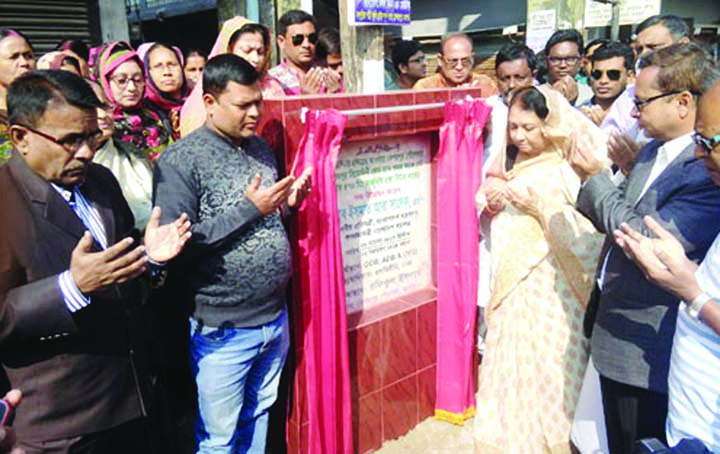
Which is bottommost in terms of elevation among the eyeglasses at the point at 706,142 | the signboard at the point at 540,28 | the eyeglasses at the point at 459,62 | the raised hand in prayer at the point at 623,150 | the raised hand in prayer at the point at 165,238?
the raised hand in prayer at the point at 165,238

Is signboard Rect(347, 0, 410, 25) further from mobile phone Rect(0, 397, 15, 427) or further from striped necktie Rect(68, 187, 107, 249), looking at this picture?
mobile phone Rect(0, 397, 15, 427)

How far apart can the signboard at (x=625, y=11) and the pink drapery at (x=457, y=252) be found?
7.37 metres

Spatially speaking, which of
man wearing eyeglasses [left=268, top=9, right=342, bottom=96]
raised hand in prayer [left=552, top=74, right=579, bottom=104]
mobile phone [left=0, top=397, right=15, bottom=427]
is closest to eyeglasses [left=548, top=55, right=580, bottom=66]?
raised hand in prayer [left=552, top=74, right=579, bottom=104]

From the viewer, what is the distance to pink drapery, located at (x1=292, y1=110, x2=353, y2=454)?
2.68 m

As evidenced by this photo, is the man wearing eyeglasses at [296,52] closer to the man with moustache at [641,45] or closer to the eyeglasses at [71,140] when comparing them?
the man with moustache at [641,45]

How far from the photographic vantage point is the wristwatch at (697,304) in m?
1.66

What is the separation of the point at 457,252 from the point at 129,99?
1993mm

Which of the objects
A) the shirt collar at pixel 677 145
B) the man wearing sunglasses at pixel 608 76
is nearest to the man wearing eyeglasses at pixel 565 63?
the man wearing sunglasses at pixel 608 76

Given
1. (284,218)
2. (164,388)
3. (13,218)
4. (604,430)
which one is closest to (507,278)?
(604,430)

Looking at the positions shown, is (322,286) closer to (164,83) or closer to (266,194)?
(266,194)

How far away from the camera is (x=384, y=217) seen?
3.25m

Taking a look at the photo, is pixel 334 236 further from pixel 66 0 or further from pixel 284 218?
pixel 66 0

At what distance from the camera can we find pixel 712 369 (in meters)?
1.67

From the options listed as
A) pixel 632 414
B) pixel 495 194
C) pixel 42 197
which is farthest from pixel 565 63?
pixel 42 197
